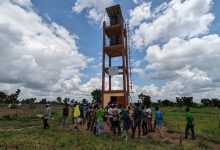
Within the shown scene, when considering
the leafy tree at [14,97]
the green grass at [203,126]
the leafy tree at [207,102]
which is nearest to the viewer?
the green grass at [203,126]

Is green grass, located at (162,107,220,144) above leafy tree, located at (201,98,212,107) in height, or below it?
below

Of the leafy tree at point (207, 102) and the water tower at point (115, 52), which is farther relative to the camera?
the leafy tree at point (207, 102)

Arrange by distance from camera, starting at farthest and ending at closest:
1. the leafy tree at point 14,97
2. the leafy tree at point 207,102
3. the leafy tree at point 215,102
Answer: the leafy tree at point 207,102 → the leafy tree at point 215,102 → the leafy tree at point 14,97

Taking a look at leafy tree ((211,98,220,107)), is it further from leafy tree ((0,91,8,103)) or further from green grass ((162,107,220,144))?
leafy tree ((0,91,8,103))

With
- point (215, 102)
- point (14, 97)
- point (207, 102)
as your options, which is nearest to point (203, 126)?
point (14, 97)

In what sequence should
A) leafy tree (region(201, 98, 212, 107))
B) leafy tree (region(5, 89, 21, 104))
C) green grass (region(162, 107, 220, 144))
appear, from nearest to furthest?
green grass (region(162, 107, 220, 144)), leafy tree (region(5, 89, 21, 104)), leafy tree (region(201, 98, 212, 107))

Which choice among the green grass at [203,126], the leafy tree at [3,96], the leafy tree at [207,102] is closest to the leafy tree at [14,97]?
the leafy tree at [3,96]

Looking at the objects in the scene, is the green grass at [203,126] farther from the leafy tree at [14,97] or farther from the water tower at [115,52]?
the leafy tree at [14,97]

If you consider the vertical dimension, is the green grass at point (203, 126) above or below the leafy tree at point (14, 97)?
below

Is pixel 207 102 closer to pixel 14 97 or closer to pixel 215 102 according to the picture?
pixel 215 102

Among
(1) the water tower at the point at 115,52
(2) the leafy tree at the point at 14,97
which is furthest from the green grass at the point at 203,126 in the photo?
(2) the leafy tree at the point at 14,97

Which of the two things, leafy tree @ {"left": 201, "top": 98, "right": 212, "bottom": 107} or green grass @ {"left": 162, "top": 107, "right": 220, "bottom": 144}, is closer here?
green grass @ {"left": 162, "top": 107, "right": 220, "bottom": 144}

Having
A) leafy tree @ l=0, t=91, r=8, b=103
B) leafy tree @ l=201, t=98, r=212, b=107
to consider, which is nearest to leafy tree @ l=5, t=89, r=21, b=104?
leafy tree @ l=0, t=91, r=8, b=103

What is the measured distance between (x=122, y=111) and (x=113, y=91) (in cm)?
1041
